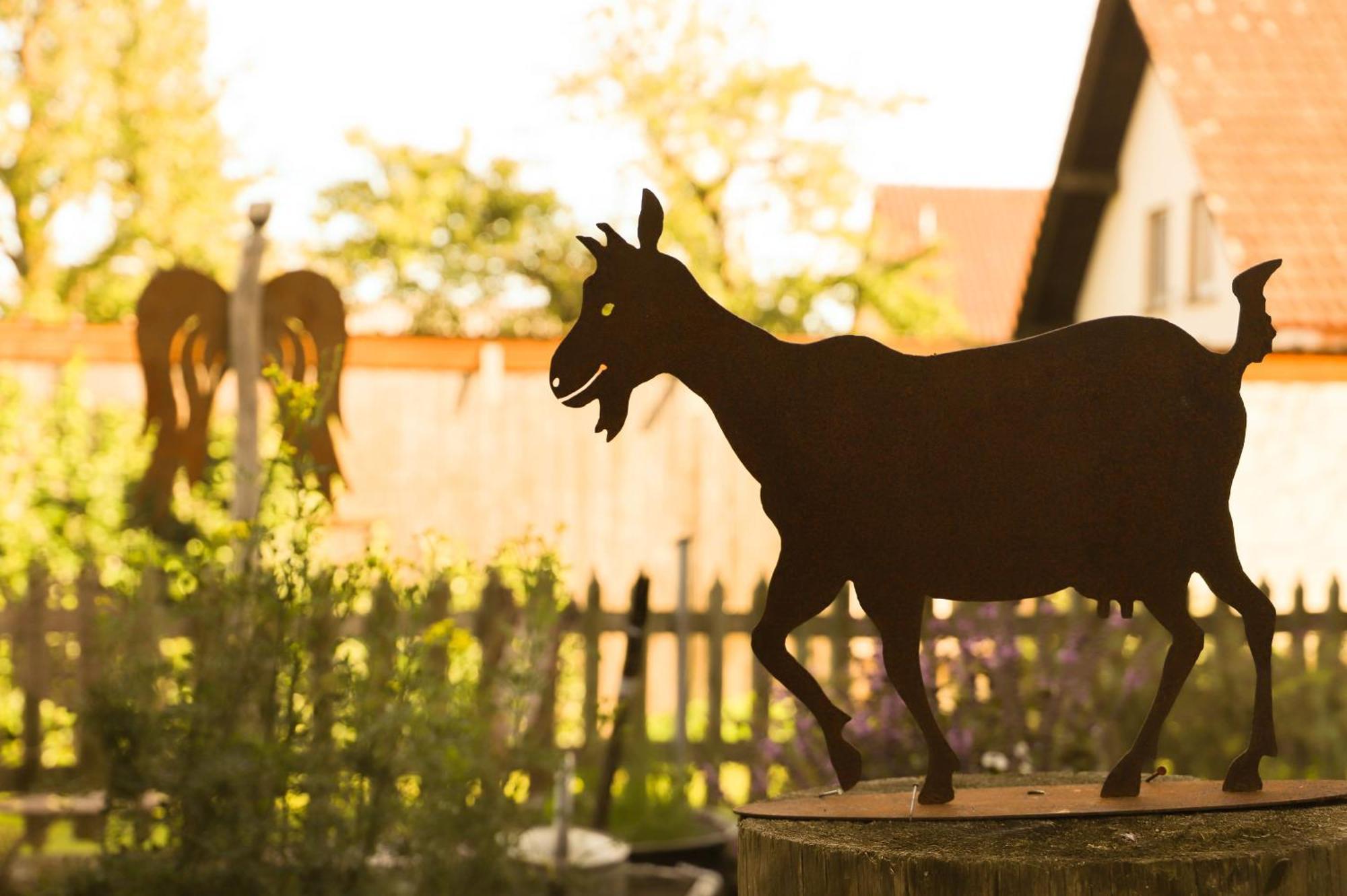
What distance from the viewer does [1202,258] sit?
1181 centimetres

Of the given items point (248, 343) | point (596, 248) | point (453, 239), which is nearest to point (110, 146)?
point (453, 239)

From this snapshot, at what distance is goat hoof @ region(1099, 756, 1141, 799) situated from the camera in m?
2.37

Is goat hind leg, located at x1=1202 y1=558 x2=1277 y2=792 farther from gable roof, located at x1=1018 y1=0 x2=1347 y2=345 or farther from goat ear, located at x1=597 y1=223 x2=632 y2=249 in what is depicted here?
gable roof, located at x1=1018 y1=0 x2=1347 y2=345

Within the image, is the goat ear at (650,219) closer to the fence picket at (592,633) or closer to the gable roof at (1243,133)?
the fence picket at (592,633)

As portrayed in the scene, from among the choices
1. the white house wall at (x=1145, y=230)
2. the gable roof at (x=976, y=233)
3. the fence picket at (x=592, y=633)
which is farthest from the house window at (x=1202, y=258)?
the gable roof at (x=976, y=233)

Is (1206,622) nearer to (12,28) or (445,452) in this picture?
(445,452)

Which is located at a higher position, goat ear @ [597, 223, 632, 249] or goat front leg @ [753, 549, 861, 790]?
goat ear @ [597, 223, 632, 249]

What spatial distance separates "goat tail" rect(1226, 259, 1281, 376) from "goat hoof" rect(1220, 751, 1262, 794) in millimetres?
647

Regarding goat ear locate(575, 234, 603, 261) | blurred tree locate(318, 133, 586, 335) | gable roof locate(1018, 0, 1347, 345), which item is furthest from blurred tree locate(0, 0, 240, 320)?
goat ear locate(575, 234, 603, 261)

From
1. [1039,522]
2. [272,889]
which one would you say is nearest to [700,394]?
[1039,522]

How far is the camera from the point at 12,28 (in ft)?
53.1

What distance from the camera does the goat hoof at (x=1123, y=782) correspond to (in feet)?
7.77

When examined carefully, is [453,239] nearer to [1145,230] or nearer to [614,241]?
[1145,230]

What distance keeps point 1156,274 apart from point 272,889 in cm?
1088
